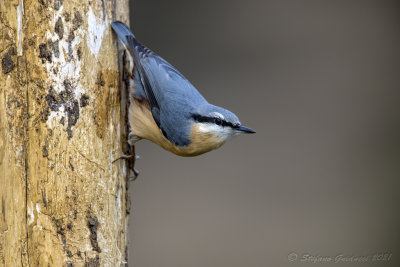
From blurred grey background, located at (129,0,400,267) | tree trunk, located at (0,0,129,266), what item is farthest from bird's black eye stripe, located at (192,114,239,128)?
blurred grey background, located at (129,0,400,267)

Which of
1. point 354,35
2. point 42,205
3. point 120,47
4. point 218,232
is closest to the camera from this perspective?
point 42,205

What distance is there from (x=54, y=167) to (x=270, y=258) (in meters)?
2.34

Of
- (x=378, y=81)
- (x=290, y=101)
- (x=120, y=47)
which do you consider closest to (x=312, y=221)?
(x=290, y=101)

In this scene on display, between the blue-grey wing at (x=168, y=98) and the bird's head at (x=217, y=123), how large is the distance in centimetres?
5

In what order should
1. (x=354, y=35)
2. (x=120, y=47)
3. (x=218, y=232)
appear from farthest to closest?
1. (x=354, y=35)
2. (x=218, y=232)
3. (x=120, y=47)

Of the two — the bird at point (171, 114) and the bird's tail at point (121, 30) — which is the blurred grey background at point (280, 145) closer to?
the bird at point (171, 114)

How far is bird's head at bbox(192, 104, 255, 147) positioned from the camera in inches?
106

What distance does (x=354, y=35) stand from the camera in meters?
4.36

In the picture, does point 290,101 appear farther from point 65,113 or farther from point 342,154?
point 65,113

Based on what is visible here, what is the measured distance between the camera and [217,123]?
2.72 m

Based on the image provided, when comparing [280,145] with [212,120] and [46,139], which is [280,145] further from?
[46,139]

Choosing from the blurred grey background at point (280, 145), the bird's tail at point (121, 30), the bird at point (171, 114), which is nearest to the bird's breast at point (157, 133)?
the bird at point (171, 114)

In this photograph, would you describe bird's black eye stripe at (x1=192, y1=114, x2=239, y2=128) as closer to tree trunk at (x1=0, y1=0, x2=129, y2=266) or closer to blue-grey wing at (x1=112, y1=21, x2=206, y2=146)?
blue-grey wing at (x1=112, y1=21, x2=206, y2=146)

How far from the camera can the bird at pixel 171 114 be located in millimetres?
2680
